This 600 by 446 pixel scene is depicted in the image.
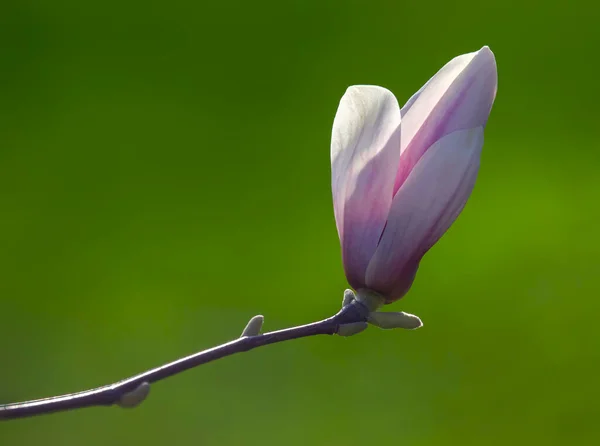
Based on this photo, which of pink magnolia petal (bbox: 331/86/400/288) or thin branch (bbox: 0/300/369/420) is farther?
pink magnolia petal (bbox: 331/86/400/288)

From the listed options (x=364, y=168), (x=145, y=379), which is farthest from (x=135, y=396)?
(x=364, y=168)

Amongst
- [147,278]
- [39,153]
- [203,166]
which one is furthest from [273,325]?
[39,153]

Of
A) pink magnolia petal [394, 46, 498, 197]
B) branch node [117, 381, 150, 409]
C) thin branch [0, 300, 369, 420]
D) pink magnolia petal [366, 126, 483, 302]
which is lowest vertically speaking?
branch node [117, 381, 150, 409]

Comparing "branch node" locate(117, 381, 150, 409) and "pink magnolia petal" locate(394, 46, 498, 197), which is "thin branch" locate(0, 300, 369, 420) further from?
"pink magnolia petal" locate(394, 46, 498, 197)

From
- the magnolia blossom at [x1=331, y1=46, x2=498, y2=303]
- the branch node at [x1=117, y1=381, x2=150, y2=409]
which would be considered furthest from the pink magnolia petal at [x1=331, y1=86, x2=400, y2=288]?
the branch node at [x1=117, y1=381, x2=150, y2=409]

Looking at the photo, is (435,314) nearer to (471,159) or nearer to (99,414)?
(99,414)

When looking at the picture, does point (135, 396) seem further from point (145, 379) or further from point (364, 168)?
point (364, 168)
